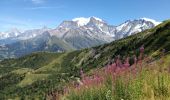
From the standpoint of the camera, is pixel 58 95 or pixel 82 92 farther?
pixel 58 95

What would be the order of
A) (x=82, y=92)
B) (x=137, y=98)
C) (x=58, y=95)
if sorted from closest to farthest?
(x=137, y=98), (x=82, y=92), (x=58, y=95)

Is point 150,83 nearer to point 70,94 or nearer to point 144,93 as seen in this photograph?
point 144,93

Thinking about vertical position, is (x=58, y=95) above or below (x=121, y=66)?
below

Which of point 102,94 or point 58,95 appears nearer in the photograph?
point 102,94

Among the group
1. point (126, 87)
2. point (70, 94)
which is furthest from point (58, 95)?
point (126, 87)

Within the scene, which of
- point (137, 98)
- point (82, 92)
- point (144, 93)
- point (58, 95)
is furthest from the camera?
point (58, 95)

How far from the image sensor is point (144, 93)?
12.6m

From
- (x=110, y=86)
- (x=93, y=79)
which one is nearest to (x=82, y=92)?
(x=93, y=79)

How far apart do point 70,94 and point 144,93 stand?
379 centimetres

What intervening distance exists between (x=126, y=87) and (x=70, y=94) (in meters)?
3.74

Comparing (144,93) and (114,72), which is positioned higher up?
(114,72)

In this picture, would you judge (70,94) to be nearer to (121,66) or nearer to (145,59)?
(121,66)

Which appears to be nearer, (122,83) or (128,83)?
(128,83)

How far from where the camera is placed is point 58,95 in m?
15.2
